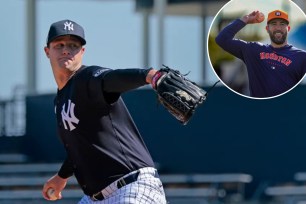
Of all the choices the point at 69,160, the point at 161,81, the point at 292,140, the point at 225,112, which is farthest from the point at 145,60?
the point at 161,81

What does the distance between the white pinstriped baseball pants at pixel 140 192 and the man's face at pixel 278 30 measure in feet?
5.96

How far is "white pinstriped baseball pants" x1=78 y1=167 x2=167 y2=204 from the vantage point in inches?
209

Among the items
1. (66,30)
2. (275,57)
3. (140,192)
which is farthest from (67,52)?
(275,57)

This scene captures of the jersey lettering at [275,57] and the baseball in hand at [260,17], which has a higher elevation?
the baseball in hand at [260,17]

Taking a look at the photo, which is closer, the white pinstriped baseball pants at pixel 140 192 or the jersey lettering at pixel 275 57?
the white pinstriped baseball pants at pixel 140 192

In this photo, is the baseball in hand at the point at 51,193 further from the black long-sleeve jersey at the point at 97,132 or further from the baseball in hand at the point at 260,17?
the baseball in hand at the point at 260,17

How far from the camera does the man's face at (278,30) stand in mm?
6896

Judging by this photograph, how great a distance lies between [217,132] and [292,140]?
3.36ft

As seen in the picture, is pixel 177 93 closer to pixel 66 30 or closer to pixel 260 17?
pixel 66 30

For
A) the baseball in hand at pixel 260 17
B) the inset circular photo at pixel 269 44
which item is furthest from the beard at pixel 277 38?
the baseball in hand at pixel 260 17

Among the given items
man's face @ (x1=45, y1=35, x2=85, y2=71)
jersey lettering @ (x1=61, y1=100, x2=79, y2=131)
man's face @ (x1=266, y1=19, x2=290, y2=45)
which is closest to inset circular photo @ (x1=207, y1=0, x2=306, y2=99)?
man's face @ (x1=266, y1=19, x2=290, y2=45)

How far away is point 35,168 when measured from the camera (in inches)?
526

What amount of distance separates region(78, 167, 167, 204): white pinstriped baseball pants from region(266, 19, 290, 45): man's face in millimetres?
1817

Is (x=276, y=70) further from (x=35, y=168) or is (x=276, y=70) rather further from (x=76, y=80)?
(x=35, y=168)
